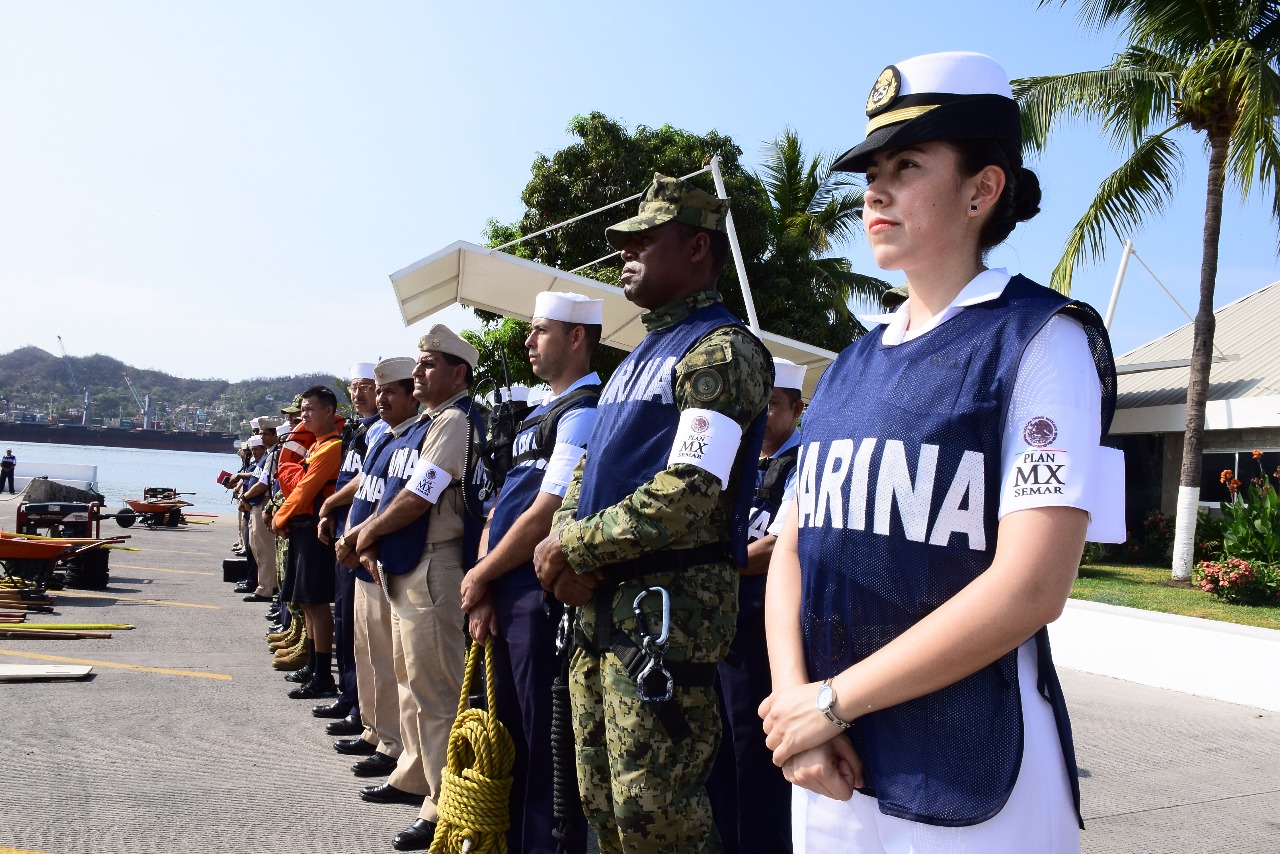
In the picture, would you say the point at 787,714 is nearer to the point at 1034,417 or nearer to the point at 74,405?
the point at 1034,417

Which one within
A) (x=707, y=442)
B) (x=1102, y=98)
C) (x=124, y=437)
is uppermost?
(x=1102, y=98)

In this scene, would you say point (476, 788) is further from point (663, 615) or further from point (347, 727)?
point (347, 727)

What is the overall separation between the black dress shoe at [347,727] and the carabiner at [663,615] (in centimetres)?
411

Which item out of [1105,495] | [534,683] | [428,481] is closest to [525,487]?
[534,683]

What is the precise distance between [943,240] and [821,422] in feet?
1.24

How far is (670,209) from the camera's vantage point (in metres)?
3.24

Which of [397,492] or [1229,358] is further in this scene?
[1229,358]

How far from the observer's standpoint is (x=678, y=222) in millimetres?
3256

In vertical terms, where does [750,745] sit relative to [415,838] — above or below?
above

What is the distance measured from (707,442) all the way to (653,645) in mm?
557

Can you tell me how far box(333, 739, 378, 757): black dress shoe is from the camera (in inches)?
235

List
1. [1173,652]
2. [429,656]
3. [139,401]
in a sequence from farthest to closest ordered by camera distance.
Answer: [139,401], [1173,652], [429,656]

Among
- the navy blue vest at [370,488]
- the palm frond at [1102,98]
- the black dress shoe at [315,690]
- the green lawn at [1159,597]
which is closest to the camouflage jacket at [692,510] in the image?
the navy blue vest at [370,488]

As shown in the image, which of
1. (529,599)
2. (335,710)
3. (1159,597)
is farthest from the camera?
(1159,597)
